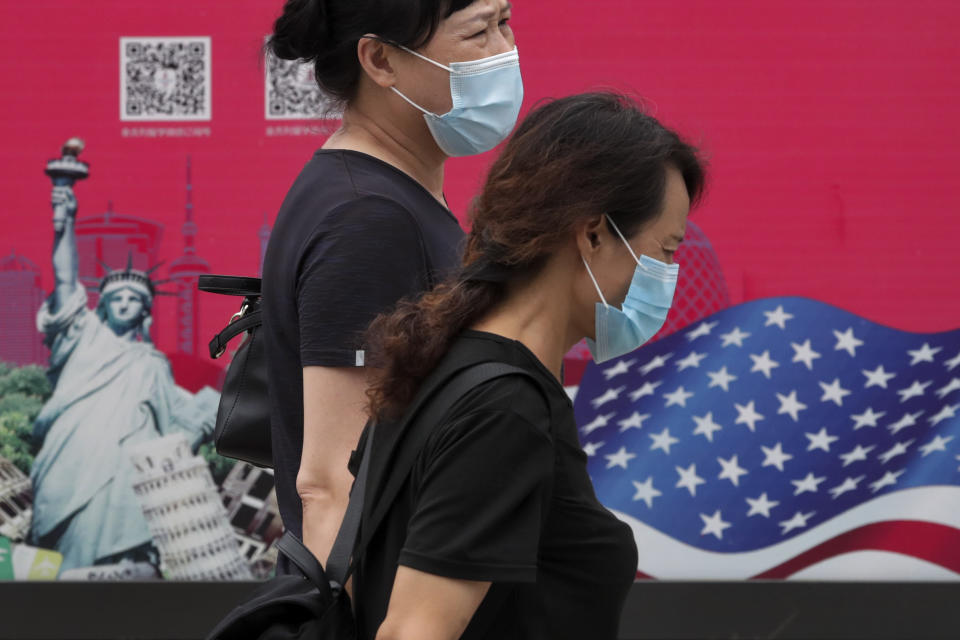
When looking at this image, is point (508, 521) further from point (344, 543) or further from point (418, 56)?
point (418, 56)

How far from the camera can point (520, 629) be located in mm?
1237

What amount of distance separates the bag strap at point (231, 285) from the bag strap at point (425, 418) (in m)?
0.70

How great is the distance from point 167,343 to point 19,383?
610 millimetres

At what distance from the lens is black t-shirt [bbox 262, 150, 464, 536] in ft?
4.90

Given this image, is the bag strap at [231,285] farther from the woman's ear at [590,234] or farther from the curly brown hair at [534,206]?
the woman's ear at [590,234]

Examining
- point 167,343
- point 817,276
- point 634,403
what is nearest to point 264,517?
point 167,343

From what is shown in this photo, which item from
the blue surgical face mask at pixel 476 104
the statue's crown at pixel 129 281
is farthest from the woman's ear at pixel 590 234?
the statue's crown at pixel 129 281

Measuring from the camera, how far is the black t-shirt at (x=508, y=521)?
1132 mm

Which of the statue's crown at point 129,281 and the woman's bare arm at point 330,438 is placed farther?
the statue's crown at point 129,281

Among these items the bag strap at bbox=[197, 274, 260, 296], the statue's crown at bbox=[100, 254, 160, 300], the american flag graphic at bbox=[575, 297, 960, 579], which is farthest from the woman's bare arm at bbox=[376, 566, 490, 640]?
the statue's crown at bbox=[100, 254, 160, 300]

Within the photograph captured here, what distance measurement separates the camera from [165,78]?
4.18 m

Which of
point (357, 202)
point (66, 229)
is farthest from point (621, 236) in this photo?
point (66, 229)

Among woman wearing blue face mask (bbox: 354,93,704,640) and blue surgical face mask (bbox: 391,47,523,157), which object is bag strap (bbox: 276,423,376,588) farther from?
blue surgical face mask (bbox: 391,47,523,157)

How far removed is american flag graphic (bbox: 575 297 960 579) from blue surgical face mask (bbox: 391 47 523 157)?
237cm
